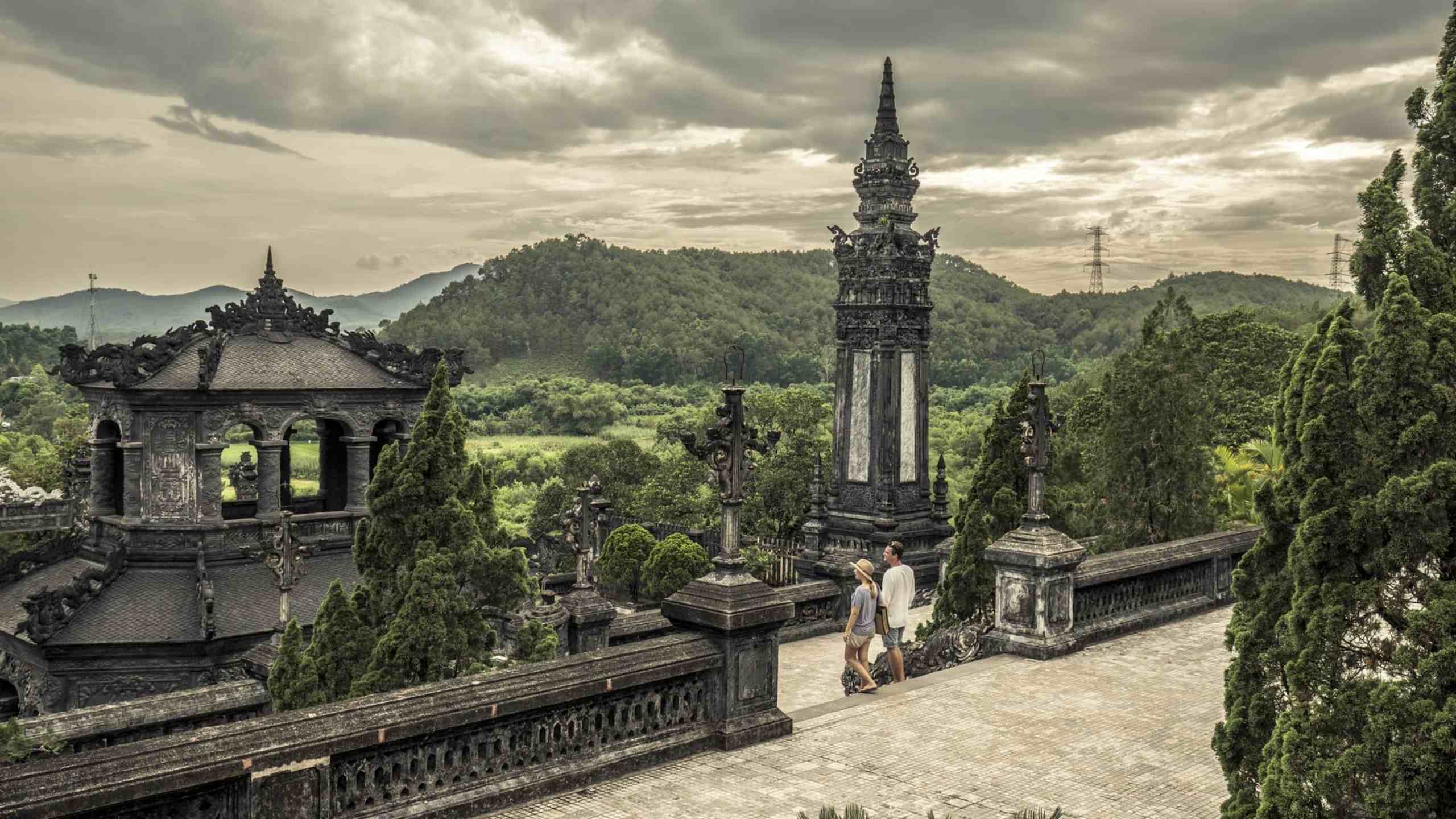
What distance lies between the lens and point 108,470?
62.5 ft

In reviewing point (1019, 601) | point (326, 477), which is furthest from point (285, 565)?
point (1019, 601)

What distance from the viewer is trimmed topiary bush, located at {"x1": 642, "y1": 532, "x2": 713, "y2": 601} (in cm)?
2769

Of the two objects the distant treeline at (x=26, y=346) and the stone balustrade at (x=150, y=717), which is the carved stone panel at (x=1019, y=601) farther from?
the distant treeline at (x=26, y=346)

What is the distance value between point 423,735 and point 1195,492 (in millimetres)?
13557

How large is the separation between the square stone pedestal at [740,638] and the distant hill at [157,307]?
51.1 meters

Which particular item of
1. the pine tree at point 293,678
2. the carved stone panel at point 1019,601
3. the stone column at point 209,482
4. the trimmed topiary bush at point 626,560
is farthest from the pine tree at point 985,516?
the trimmed topiary bush at point 626,560

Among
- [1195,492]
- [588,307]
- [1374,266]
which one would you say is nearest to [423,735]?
[1374,266]

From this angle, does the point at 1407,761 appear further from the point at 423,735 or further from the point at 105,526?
the point at 105,526

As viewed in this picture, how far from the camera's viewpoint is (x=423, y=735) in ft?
25.5

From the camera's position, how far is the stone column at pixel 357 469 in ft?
64.0

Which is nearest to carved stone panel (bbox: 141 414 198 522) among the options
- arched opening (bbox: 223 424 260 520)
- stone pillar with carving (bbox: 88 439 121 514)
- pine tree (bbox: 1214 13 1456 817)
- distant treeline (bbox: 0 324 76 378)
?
arched opening (bbox: 223 424 260 520)

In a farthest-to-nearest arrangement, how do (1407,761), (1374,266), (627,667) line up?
1. (627,667)
2. (1374,266)
3. (1407,761)

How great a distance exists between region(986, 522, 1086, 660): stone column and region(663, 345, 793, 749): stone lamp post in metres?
4.47

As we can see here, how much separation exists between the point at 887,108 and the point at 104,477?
1661 centimetres
